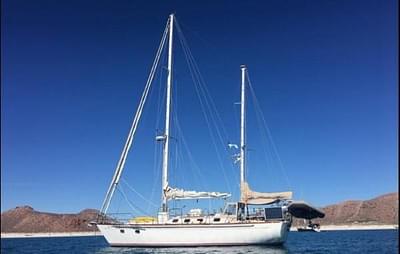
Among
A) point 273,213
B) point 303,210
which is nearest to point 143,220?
point 273,213

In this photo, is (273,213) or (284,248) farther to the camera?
(273,213)

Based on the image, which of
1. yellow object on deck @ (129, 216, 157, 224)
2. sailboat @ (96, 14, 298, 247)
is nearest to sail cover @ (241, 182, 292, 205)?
sailboat @ (96, 14, 298, 247)

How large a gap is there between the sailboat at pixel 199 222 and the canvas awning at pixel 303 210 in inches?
42.4

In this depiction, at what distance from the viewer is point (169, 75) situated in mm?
64125

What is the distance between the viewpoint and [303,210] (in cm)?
6275

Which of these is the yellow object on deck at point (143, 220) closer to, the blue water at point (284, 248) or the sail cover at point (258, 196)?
the blue water at point (284, 248)

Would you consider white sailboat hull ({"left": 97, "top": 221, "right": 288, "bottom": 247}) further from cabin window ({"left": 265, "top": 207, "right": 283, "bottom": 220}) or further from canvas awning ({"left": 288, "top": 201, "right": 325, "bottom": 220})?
canvas awning ({"left": 288, "top": 201, "right": 325, "bottom": 220})

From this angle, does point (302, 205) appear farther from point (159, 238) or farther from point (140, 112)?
point (140, 112)

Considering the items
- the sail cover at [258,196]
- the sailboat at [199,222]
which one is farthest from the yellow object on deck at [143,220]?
the sail cover at [258,196]

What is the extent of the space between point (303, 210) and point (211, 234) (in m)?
12.3

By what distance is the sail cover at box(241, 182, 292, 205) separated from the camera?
2429 inches

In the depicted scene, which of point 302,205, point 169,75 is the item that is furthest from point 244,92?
point 302,205

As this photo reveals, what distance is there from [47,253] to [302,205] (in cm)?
3157

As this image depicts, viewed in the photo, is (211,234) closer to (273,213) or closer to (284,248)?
(273,213)
